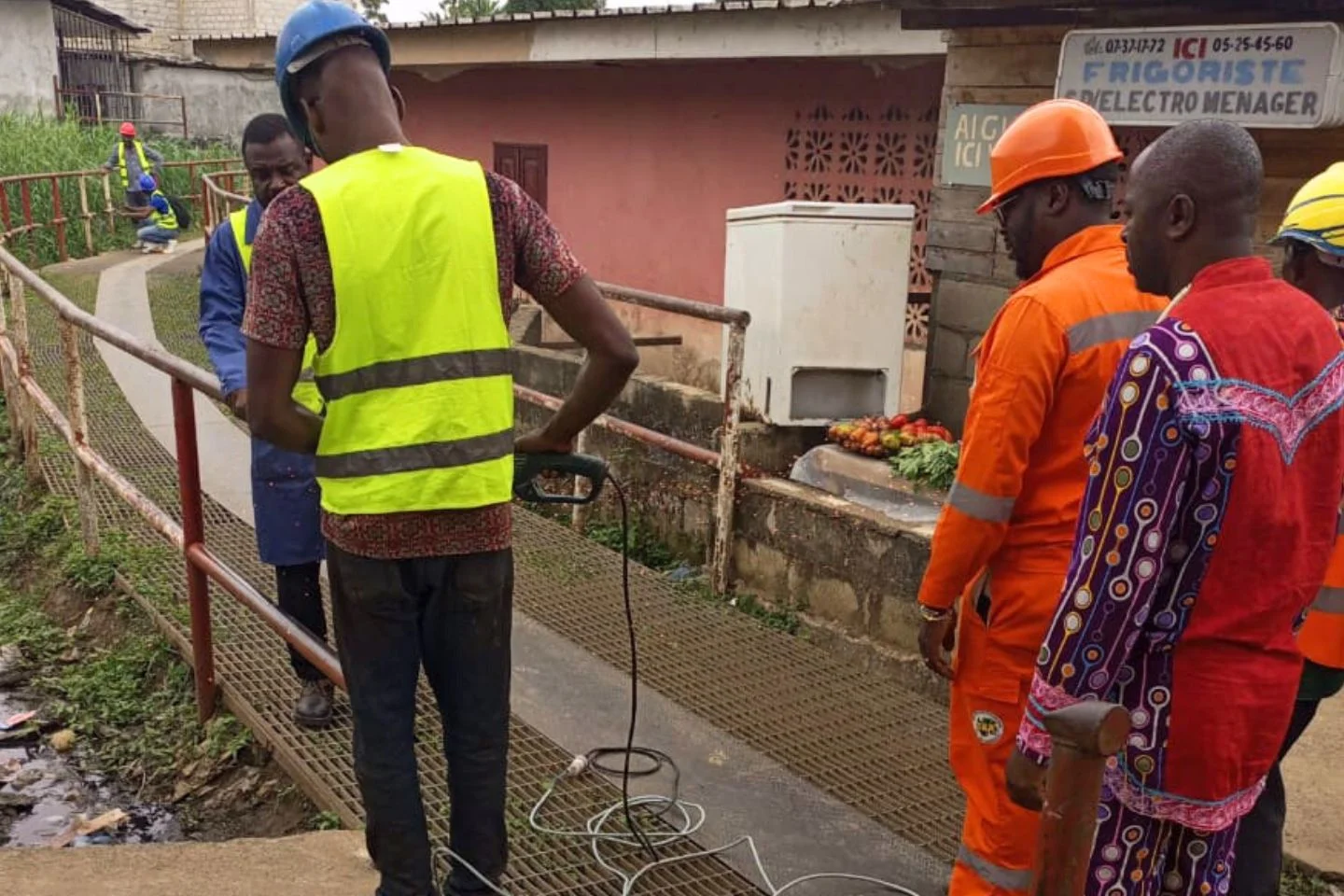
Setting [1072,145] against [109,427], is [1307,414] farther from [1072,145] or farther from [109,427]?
[109,427]

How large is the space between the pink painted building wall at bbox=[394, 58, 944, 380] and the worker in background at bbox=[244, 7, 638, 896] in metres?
4.95

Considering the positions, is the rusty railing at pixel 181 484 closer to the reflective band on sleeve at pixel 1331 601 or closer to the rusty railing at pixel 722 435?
the rusty railing at pixel 722 435

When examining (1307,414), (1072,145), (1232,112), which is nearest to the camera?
(1307,414)

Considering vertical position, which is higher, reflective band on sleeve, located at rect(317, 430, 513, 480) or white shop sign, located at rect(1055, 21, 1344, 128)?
white shop sign, located at rect(1055, 21, 1344, 128)

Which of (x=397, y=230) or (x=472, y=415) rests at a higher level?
(x=397, y=230)

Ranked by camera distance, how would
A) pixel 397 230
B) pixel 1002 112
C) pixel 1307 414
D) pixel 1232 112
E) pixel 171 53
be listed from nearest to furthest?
pixel 1307 414, pixel 397 230, pixel 1232 112, pixel 1002 112, pixel 171 53

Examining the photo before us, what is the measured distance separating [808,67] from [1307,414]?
6.17 meters

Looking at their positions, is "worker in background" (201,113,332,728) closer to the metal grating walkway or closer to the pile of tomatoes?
the metal grating walkway

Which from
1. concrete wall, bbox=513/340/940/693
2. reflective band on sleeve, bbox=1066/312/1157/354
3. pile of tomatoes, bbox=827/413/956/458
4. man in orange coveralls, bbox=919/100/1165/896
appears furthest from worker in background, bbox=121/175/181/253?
reflective band on sleeve, bbox=1066/312/1157/354

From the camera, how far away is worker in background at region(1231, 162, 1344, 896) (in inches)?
96.6

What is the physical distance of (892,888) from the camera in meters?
3.04

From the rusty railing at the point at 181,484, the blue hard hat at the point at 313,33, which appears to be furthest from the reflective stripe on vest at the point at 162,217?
the blue hard hat at the point at 313,33

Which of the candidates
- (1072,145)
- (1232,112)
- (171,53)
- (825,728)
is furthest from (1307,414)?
(171,53)

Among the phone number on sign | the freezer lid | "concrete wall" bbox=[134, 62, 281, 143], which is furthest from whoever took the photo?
"concrete wall" bbox=[134, 62, 281, 143]
